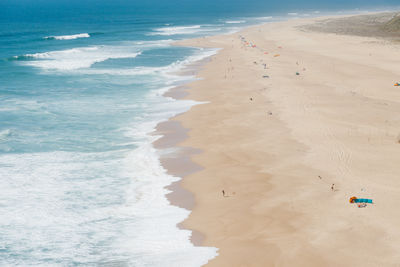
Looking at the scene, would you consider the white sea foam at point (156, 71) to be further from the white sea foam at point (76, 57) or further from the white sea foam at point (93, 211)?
the white sea foam at point (93, 211)

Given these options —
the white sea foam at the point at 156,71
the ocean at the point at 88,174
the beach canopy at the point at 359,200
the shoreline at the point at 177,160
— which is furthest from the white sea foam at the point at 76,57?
the beach canopy at the point at 359,200

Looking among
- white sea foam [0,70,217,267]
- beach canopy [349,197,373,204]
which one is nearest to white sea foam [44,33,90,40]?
white sea foam [0,70,217,267]

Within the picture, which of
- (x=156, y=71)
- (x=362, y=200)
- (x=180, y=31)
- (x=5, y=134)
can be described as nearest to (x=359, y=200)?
(x=362, y=200)

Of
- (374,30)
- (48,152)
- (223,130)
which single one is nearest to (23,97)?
(48,152)

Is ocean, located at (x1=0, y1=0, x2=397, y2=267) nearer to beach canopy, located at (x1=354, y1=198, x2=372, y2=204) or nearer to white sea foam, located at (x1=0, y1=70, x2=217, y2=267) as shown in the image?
white sea foam, located at (x1=0, y1=70, x2=217, y2=267)

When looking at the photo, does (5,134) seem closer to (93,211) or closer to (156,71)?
(93,211)
